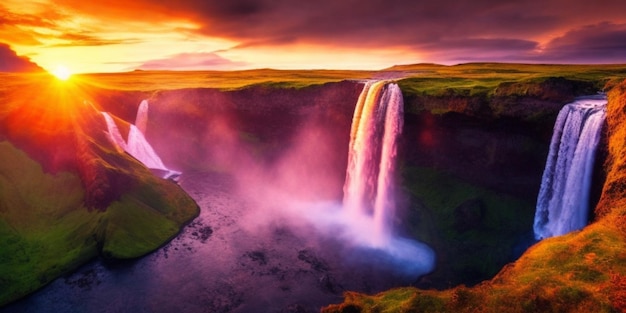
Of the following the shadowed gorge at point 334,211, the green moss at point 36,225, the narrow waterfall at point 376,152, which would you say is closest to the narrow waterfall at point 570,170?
the shadowed gorge at point 334,211

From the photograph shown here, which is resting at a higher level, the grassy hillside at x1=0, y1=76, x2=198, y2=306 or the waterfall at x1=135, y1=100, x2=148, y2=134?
the waterfall at x1=135, y1=100, x2=148, y2=134

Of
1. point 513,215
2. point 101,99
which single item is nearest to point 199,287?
point 513,215

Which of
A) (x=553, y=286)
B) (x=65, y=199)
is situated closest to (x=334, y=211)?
(x=65, y=199)

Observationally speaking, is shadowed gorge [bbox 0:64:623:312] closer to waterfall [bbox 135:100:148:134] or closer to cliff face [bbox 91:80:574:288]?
cliff face [bbox 91:80:574:288]

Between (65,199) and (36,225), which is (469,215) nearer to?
(65,199)

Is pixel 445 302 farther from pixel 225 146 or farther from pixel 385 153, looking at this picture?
pixel 225 146

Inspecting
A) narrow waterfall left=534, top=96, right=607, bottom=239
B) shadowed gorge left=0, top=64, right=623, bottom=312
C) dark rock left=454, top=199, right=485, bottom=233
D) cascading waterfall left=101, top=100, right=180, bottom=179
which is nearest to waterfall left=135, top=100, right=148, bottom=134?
cascading waterfall left=101, top=100, right=180, bottom=179
